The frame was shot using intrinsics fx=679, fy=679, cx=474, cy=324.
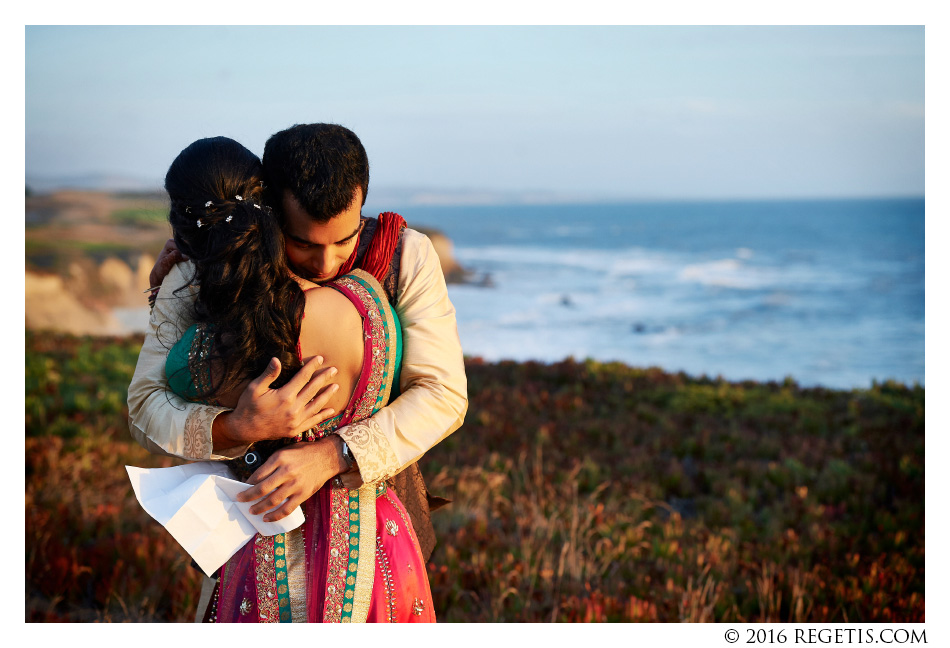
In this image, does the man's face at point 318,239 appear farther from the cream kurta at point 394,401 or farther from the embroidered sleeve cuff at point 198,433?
the embroidered sleeve cuff at point 198,433

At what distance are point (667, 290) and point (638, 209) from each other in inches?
2818

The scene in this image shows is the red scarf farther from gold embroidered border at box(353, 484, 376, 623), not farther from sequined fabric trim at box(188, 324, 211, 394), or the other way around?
gold embroidered border at box(353, 484, 376, 623)

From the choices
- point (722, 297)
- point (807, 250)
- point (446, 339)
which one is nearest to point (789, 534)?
point (446, 339)

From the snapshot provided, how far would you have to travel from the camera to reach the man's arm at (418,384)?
1967mm

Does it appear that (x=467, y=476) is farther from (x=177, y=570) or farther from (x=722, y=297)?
(x=722, y=297)

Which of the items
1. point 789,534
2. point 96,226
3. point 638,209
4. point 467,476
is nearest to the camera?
point 789,534

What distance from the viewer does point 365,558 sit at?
2.07 meters

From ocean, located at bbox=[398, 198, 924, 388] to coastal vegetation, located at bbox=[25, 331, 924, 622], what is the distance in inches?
100

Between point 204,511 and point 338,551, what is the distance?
1.35 feet

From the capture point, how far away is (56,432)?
22.9 feet

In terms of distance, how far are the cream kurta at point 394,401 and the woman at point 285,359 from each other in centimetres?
6

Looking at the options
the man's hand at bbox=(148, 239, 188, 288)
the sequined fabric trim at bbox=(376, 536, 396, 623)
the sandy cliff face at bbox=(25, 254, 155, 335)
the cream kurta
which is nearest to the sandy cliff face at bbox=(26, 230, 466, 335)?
the sandy cliff face at bbox=(25, 254, 155, 335)

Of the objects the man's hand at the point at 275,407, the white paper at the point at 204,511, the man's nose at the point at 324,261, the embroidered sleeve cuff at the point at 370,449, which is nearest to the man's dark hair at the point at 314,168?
the man's nose at the point at 324,261
